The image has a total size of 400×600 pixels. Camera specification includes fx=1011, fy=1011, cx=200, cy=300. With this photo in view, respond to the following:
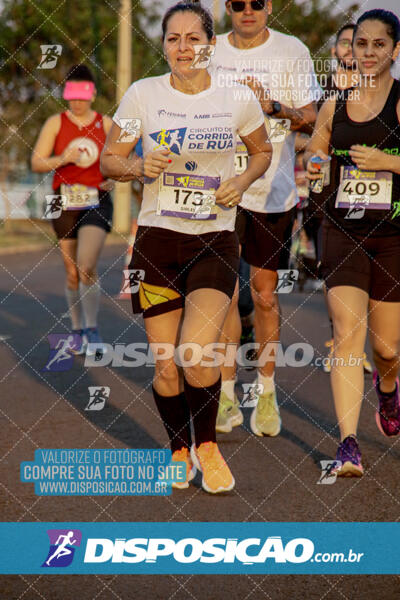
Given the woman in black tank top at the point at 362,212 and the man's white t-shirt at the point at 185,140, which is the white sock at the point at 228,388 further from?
the man's white t-shirt at the point at 185,140

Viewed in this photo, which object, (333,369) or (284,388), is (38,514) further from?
(284,388)

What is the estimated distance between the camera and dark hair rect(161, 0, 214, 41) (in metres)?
4.64

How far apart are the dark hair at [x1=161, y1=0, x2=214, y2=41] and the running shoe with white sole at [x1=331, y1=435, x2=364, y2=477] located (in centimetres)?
203

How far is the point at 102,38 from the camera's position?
3025 cm

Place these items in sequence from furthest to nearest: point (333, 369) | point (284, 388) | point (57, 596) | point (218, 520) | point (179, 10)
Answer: point (284, 388)
point (333, 369)
point (179, 10)
point (218, 520)
point (57, 596)

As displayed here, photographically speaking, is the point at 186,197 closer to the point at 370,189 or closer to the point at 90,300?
the point at 370,189

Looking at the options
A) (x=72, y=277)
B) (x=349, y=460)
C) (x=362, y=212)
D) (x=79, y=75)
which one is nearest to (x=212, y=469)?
(x=349, y=460)

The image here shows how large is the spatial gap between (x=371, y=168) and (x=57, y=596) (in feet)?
8.49

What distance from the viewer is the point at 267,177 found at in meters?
5.95

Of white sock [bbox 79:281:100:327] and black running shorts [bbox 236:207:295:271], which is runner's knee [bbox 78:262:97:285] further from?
black running shorts [bbox 236:207:295:271]

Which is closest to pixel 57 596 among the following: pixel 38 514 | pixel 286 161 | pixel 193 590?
pixel 193 590

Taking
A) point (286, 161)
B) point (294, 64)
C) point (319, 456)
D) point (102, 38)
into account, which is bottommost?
point (102, 38)

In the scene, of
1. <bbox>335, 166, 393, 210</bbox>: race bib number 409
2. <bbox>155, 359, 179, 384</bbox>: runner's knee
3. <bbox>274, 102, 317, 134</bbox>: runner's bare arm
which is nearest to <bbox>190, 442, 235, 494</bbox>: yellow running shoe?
<bbox>155, 359, 179, 384</bbox>: runner's knee

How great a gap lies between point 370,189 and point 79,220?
11.5ft
